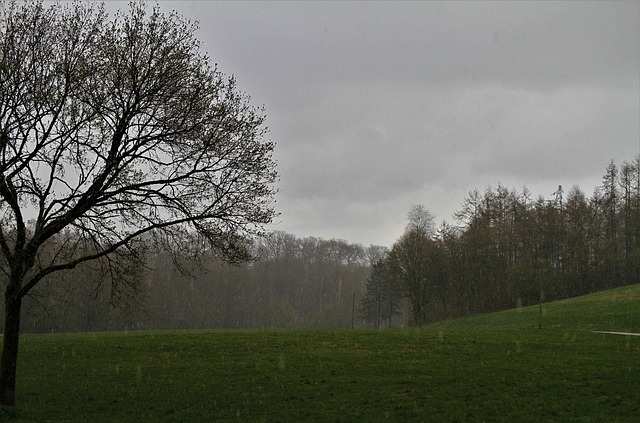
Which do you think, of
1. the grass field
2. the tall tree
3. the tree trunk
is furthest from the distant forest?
the tree trunk

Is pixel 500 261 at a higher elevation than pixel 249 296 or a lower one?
higher

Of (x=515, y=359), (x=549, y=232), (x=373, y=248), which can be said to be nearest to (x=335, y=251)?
(x=373, y=248)

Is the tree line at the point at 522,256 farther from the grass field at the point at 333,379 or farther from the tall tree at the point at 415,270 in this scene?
the grass field at the point at 333,379

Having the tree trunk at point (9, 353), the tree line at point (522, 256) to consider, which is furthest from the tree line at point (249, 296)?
Answer: the tree trunk at point (9, 353)

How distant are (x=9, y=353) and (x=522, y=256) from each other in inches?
2522

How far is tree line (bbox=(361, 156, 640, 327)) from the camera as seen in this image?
6819 cm

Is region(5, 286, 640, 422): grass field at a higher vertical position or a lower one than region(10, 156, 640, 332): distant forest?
lower

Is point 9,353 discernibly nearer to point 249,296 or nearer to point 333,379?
point 333,379

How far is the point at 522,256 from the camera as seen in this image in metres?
69.1

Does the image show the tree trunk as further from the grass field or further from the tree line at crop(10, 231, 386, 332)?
the tree line at crop(10, 231, 386, 332)

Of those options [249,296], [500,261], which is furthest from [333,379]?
[249,296]

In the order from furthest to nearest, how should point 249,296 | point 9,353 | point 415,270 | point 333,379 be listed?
point 249,296 < point 415,270 < point 333,379 < point 9,353

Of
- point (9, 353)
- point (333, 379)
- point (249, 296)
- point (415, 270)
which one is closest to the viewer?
point (9, 353)

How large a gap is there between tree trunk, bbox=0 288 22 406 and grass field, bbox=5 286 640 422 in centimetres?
61
